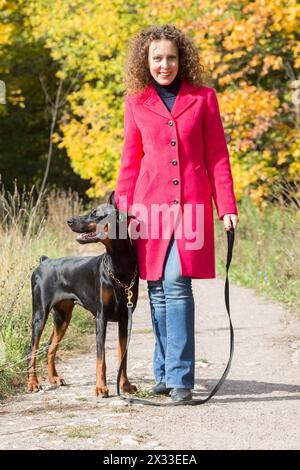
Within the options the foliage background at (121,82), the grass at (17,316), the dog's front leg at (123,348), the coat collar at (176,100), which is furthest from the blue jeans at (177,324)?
the foliage background at (121,82)

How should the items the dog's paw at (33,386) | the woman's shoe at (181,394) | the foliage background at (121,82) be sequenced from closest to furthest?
1. the woman's shoe at (181,394)
2. the dog's paw at (33,386)
3. the foliage background at (121,82)

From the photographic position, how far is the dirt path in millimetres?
4418

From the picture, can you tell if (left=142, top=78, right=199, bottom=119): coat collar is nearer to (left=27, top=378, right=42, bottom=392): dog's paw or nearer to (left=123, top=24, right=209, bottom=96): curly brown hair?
(left=123, top=24, right=209, bottom=96): curly brown hair

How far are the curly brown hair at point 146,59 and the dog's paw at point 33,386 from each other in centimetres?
192

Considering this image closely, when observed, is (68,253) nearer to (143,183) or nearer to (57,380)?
(57,380)

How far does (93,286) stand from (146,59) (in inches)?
55.7

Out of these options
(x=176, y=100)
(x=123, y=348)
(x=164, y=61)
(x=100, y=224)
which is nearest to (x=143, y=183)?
(x=100, y=224)

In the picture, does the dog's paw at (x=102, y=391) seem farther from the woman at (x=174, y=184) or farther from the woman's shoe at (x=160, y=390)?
the woman at (x=174, y=184)

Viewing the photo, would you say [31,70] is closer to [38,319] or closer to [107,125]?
[107,125]

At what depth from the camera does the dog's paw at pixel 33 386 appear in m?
5.92

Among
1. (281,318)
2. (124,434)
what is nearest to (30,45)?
(281,318)

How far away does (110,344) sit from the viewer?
7.71 m

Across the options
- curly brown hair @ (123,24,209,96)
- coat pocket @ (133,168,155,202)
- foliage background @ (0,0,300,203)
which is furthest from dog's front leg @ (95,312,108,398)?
foliage background @ (0,0,300,203)

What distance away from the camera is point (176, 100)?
538 cm
